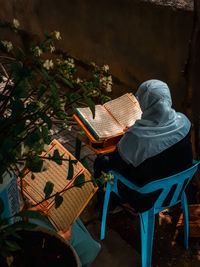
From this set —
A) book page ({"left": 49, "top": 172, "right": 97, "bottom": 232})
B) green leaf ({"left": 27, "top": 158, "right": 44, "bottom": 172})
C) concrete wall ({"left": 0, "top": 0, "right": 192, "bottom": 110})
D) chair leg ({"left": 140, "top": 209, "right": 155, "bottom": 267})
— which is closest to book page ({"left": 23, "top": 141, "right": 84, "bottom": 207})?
book page ({"left": 49, "top": 172, "right": 97, "bottom": 232})

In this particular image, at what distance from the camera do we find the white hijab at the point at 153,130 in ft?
10.6

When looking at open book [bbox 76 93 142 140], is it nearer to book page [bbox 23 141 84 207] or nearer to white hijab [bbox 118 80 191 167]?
white hijab [bbox 118 80 191 167]

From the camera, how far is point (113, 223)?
412 centimetres

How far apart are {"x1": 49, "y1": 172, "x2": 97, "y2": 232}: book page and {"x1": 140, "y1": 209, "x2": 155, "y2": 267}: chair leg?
0.76 m

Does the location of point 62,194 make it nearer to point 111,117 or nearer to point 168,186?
point 168,186

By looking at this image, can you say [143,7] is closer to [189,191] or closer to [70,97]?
[189,191]

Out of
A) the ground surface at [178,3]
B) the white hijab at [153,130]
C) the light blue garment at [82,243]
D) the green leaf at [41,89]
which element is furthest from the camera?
the ground surface at [178,3]

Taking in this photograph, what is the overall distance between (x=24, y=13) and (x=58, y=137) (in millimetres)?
2967

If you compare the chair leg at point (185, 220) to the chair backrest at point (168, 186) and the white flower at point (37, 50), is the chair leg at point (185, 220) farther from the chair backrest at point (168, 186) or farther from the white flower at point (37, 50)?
the white flower at point (37, 50)

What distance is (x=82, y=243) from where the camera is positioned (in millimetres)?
2543

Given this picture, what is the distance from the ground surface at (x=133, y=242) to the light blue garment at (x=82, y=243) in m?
1.11

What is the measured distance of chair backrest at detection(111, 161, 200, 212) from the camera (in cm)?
312

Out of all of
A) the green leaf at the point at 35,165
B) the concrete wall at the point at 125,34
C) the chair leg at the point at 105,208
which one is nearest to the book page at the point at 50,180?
the chair leg at the point at 105,208

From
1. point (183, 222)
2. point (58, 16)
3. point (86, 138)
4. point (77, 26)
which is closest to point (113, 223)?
point (183, 222)
